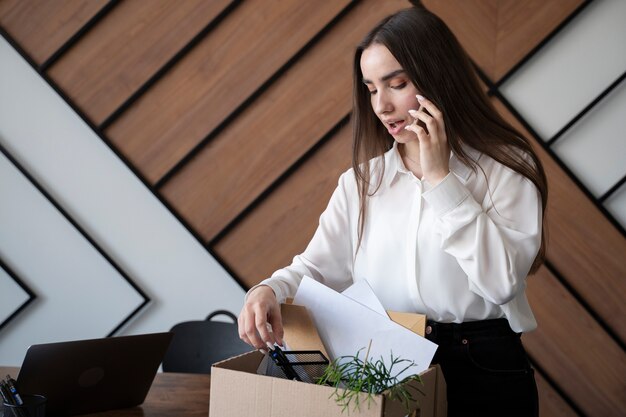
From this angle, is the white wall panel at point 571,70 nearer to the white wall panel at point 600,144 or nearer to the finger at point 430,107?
the white wall panel at point 600,144

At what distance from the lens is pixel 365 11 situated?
10.6 feet

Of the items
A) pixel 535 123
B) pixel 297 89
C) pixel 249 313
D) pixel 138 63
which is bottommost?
pixel 535 123

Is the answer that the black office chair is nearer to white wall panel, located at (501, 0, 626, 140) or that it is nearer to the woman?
the woman

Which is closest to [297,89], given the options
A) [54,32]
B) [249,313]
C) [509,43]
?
[509,43]

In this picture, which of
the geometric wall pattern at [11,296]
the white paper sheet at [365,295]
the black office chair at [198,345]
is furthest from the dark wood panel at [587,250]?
the geometric wall pattern at [11,296]

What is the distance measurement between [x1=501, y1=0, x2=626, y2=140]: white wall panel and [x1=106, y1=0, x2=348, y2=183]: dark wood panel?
0.93 metres

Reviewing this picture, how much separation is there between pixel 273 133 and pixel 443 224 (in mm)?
1993

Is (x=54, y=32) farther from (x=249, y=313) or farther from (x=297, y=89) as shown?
(x=249, y=313)

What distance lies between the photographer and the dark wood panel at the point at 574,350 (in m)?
3.09

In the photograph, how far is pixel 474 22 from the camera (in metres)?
3.16

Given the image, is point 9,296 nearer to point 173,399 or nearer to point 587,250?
point 173,399

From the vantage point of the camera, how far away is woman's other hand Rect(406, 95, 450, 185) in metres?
1.42

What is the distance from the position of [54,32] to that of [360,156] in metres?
2.19

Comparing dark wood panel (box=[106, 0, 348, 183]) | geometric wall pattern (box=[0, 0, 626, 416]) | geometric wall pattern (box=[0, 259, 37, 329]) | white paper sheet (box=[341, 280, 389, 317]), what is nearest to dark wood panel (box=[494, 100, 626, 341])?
geometric wall pattern (box=[0, 0, 626, 416])
